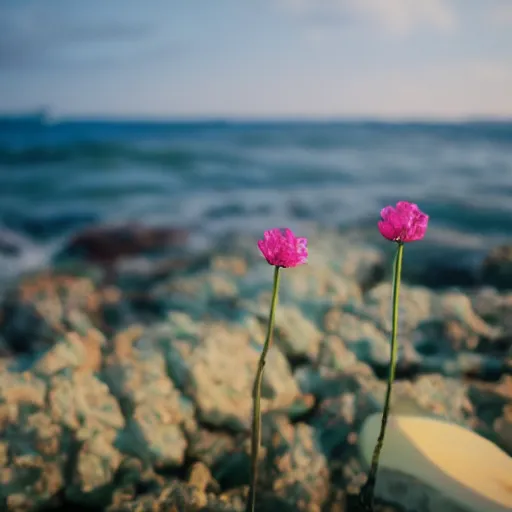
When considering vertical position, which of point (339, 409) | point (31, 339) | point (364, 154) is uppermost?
point (364, 154)

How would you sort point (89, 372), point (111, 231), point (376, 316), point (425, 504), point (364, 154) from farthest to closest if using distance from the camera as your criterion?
point (364, 154), point (111, 231), point (376, 316), point (89, 372), point (425, 504)

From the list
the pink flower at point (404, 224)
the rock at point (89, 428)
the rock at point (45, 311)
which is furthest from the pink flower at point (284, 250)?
the rock at point (45, 311)

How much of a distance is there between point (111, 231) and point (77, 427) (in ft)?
14.8

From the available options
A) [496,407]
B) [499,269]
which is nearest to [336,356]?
[496,407]

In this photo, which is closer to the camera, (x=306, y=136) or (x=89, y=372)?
(x=89, y=372)

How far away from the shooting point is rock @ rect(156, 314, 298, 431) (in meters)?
1.08

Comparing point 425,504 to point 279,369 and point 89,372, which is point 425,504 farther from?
point 89,372

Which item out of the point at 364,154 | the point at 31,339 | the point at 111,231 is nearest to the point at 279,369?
the point at 31,339

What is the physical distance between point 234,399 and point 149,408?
18 cm

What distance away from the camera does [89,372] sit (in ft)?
3.57

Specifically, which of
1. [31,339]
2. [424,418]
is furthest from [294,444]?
→ [31,339]

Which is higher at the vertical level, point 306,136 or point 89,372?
point 306,136

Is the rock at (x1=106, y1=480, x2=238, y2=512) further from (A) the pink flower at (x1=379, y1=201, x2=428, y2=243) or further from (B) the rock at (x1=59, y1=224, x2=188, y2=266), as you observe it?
(B) the rock at (x1=59, y1=224, x2=188, y2=266)

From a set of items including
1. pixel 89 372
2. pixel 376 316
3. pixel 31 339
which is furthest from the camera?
pixel 31 339
